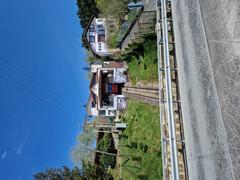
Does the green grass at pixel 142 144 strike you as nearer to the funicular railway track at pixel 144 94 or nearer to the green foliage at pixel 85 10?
the funicular railway track at pixel 144 94

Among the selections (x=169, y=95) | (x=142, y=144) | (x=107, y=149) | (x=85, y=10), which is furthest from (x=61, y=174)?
(x=85, y=10)

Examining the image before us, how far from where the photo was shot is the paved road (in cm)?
821

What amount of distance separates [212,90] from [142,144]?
27.5 ft

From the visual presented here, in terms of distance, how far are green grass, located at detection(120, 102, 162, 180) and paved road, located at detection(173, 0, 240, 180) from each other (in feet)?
15.4

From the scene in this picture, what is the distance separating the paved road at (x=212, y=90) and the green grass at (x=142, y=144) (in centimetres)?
469

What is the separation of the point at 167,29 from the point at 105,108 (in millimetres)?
18359

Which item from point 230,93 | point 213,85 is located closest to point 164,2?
point 213,85

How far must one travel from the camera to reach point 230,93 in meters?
8.42

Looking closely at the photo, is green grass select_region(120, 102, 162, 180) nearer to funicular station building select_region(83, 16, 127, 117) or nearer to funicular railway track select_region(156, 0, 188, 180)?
funicular railway track select_region(156, 0, 188, 180)

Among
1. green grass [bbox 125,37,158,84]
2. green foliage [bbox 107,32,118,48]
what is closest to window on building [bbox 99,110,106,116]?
green foliage [bbox 107,32,118,48]

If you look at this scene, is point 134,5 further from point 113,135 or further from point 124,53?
point 113,135

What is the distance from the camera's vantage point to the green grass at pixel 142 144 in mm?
15073

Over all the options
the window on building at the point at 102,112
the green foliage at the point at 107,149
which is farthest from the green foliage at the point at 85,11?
the green foliage at the point at 107,149

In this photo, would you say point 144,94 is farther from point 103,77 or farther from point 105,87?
point 103,77
